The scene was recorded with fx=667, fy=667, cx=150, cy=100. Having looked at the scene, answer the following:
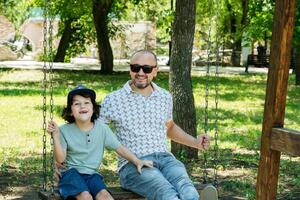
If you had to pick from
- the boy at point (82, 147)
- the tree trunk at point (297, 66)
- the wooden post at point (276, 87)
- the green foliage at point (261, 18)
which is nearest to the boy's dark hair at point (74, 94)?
the boy at point (82, 147)

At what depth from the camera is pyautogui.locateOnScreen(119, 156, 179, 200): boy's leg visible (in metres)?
4.38

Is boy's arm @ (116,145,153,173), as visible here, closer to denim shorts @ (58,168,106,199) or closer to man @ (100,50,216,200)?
man @ (100,50,216,200)

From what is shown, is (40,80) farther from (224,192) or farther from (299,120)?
(224,192)

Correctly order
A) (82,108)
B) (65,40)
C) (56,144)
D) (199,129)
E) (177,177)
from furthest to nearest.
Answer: (65,40) → (199,129) → (177,177) → (82,108) → (56,144)

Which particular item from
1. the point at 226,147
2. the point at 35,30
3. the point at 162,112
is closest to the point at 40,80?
the point at 226,147

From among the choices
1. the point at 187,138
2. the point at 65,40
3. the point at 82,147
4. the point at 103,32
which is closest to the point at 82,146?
the point at 82,147

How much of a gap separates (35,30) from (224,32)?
519 inches

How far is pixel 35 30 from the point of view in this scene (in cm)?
4450

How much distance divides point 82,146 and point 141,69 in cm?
71

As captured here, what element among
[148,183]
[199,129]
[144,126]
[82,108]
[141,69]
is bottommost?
[199,129]

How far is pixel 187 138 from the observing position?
4.98 meters

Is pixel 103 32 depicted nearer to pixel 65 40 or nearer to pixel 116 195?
pixel 65 40

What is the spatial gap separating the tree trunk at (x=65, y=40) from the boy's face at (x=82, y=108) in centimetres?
2351

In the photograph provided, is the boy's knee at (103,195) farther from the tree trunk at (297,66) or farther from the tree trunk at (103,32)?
the tree trunk at (103,32)
